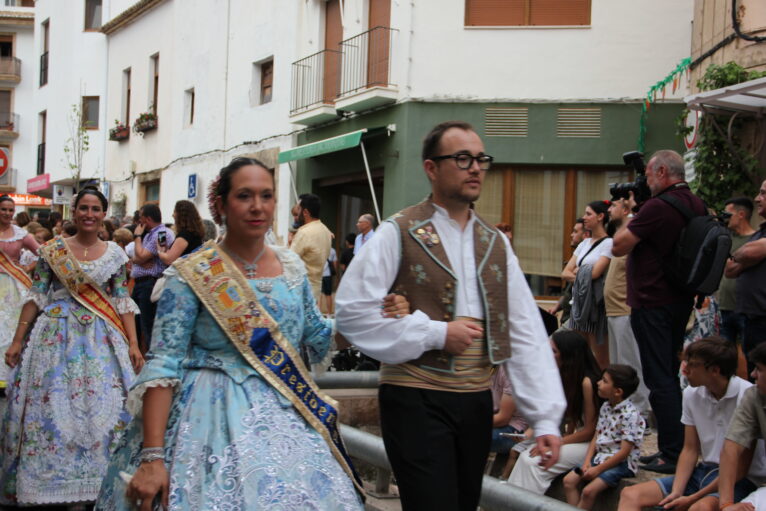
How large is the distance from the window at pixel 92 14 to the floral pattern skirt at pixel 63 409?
2898 cm

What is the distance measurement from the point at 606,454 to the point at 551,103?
35.2ft

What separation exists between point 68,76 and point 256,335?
33221 mm

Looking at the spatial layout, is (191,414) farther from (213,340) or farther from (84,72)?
(84,72)

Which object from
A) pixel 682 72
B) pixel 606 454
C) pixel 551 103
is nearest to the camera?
pixel 606 454

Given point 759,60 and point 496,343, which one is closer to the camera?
point 496,343

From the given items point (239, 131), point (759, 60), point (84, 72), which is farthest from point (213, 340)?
point (84, 72)

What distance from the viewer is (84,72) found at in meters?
33.1

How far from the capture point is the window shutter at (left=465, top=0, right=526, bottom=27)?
634 inches

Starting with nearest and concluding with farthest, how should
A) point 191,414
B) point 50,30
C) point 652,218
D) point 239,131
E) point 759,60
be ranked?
1. point 191,414
2. point 652,218
3. point 759,60
4. point 239,131
5. point 50,30

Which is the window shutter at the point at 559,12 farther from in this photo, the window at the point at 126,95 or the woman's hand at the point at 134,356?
the window at the point at 126,95

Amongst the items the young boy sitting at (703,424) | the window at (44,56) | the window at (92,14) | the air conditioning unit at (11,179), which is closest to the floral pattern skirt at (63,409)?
the young boy sitting at (703,424)

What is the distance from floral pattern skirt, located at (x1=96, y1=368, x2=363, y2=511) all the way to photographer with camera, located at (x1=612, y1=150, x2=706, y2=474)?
11.0 feet

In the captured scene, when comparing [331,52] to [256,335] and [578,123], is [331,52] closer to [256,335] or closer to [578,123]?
[578,123]

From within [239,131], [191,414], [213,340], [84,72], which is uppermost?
[84,72]
